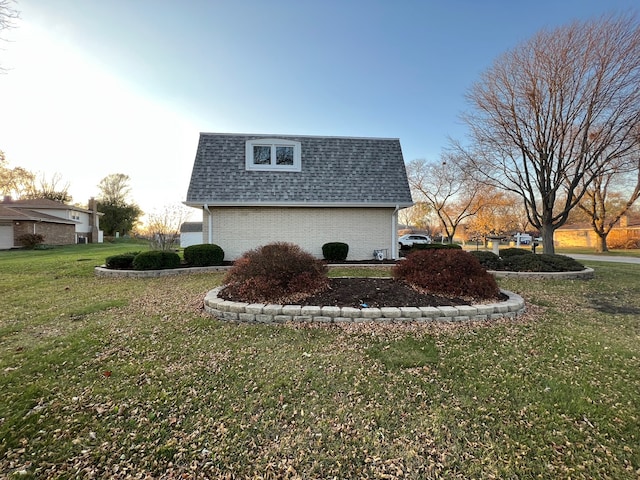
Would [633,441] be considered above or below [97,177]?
below

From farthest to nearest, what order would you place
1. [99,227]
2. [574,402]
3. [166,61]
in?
1. [99,227]
2. [166,61]
3. [574,402]

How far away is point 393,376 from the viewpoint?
297 cm

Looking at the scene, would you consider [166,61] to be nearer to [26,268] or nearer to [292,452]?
[26,268]

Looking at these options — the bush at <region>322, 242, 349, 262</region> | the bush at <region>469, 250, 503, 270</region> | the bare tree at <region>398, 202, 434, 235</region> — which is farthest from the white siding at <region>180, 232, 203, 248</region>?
the bush at <region>469, 250, 503, 270</region>

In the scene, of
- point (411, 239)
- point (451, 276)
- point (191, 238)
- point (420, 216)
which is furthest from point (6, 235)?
point (420, 216)

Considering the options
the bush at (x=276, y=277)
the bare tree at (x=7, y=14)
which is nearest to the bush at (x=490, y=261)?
the bush at (x=276, y=277)

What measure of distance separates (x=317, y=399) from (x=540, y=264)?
30.9 ft

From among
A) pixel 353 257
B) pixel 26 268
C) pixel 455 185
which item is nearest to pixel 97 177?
pixel 26 268

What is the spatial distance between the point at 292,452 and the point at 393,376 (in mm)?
1339

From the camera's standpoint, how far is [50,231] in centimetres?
2331

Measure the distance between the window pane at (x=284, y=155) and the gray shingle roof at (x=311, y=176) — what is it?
0.52m

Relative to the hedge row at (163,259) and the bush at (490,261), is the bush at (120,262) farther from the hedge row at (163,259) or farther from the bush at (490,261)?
the bush at (490,261)

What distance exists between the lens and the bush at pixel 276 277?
16.8ft

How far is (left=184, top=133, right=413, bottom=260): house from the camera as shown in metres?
11.3
